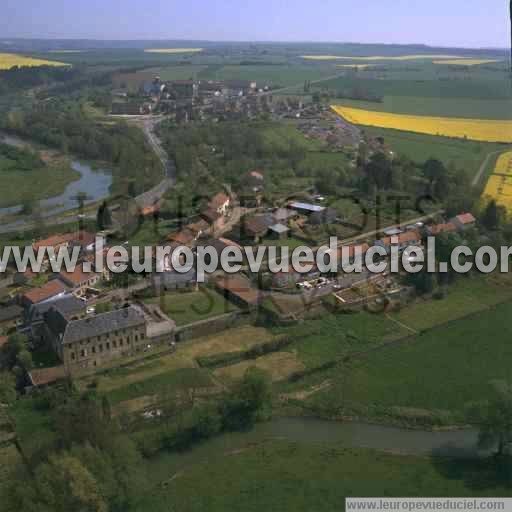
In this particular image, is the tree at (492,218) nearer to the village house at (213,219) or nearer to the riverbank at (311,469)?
the village house at (213,219)

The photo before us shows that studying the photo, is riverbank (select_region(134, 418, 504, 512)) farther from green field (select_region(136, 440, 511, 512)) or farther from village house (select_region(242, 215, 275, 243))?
village house (select_region(242, 215, 275, 243))

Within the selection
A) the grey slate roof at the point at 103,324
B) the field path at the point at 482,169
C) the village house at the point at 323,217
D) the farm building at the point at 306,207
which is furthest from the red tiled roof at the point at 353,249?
the field path at the point at 482,169

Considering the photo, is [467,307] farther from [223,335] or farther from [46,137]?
[46,137]

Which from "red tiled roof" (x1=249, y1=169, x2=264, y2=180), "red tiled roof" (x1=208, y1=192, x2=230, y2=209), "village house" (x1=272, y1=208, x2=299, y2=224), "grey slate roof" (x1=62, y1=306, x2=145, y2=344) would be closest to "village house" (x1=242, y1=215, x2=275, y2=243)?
"village house" (x1=272, y1=208, x2=299, y2=224)

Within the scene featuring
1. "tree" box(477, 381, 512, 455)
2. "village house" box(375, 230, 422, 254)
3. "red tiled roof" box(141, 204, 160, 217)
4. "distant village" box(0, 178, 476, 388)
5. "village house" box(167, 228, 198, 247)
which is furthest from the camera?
A: "red tiled roof" box(141, 204, 160, 217)

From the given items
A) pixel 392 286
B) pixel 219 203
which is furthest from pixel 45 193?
pixel 392 286

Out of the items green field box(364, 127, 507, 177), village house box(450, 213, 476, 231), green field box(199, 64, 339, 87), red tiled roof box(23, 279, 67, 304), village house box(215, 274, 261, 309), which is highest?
green field box(199, 64, 339, 87)
